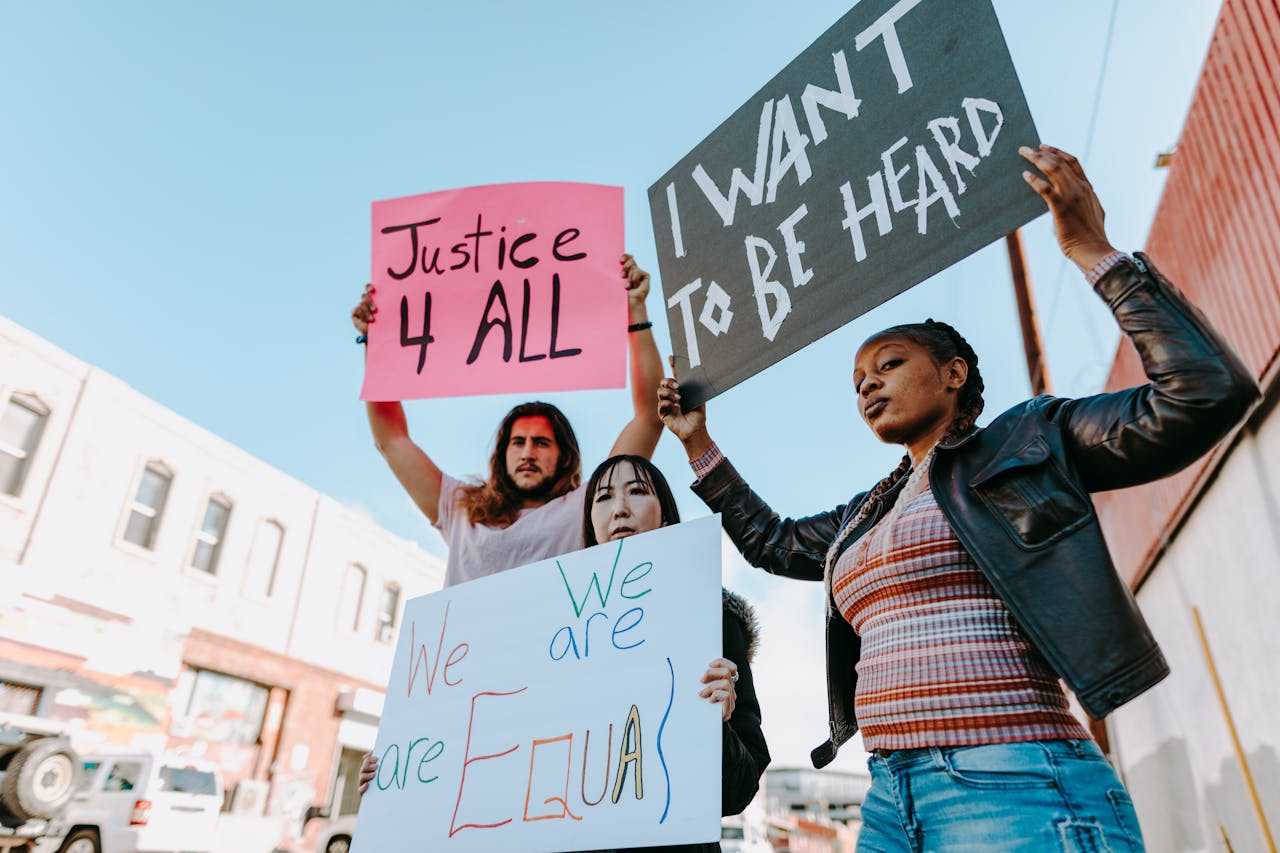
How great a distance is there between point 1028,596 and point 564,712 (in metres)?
1.03

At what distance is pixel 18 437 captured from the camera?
13.1 meters

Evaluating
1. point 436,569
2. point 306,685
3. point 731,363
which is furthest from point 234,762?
point 731,363

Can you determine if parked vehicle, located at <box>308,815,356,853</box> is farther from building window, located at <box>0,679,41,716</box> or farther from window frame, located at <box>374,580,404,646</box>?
window frame, located at <box>374,580,404,646</box>

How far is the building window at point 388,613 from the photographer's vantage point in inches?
817

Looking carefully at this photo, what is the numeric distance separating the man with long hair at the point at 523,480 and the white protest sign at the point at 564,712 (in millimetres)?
259

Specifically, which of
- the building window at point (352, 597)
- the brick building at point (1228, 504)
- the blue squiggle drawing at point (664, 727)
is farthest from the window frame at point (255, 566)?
the blue squiggle drawing at point (664, 727)

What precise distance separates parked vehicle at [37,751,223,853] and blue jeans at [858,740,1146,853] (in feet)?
33.9

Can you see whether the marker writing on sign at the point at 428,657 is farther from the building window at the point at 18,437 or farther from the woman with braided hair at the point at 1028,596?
the building window at the point at 18,437

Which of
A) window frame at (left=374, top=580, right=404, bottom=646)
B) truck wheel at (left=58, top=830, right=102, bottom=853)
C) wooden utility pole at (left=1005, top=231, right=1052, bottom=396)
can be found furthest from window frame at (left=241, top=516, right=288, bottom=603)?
wooden utility pole at (left=1005, top=231, right=1052, bottom=396)

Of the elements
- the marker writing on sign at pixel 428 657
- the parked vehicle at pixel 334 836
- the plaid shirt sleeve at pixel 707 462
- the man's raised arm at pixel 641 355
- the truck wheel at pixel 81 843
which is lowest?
the truck wheel at pixel 81 843

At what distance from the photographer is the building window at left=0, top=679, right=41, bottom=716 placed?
12250 millimetres

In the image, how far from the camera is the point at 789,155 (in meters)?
2.43

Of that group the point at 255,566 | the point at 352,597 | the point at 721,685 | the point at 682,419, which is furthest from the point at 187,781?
the point at 721,685

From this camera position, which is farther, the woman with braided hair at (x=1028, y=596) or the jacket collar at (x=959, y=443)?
the jacket collar at (x=959, y=443)
